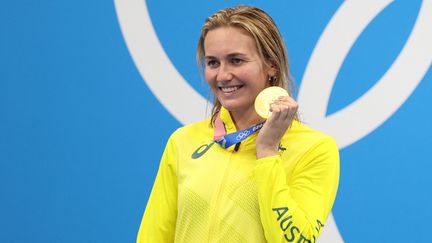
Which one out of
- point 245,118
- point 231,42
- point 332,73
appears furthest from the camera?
point 332,73

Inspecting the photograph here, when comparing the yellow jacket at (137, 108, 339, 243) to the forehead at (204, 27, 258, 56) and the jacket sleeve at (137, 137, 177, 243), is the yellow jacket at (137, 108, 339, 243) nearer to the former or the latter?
the jacket sleeve at (137, 137, 177, 243)

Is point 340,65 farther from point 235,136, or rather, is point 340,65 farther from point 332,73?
point 235,136

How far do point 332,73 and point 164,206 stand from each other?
64.1 inches

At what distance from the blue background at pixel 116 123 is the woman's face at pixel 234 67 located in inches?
59.0

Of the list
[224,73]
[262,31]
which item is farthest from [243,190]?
[262,31]

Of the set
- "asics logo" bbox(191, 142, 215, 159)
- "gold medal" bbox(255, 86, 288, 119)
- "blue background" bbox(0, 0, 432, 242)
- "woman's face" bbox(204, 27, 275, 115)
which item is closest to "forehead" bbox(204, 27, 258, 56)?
"woman's face" bbox(204, 27, 275, 115)

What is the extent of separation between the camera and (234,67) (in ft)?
7.84

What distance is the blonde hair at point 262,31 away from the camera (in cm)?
239

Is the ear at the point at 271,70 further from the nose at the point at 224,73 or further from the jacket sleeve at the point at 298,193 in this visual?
the jacket sleeve at the point at 298,193

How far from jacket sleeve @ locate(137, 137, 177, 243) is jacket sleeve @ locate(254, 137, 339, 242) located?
36 centimetres

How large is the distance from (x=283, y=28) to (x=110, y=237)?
4.20 ft

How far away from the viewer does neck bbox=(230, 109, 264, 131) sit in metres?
2.47

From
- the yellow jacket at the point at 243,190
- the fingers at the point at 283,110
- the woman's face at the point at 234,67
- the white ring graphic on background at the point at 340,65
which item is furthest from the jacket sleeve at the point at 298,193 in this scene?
the white ring graphic on background at the point at 340,65

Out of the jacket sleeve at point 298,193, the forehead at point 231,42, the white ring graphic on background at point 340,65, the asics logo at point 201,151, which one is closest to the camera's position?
the jacket sleeve at point 298,193
